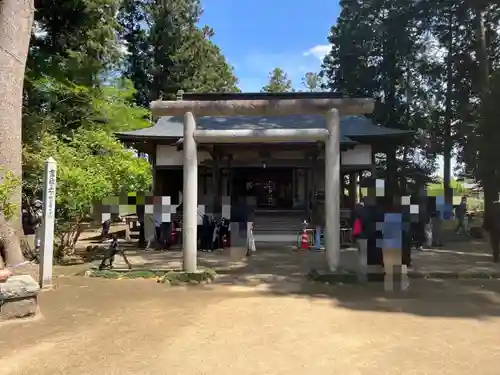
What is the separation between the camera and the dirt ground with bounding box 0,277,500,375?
419 cm

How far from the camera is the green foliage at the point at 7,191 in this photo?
743 cm

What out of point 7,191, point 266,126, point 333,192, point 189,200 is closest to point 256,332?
point 189,200

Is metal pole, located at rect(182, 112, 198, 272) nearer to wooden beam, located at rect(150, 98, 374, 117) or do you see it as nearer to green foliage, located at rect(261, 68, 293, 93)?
wooden beam, located at rect(150, 98, 374, 117)

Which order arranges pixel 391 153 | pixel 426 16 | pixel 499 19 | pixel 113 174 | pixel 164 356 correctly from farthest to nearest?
pixel 391 153 → pixel 426 16 → pixel 499 19 → pixel 113 174 → pixel 164 356

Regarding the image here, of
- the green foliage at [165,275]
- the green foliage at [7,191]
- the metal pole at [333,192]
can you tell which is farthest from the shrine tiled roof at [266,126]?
the green foliage at [7,191]

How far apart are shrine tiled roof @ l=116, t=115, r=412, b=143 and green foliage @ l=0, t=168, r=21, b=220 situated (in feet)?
21.4

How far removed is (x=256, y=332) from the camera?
5191mm

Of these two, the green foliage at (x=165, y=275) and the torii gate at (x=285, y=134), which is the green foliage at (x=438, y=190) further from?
the green foliage at (x=165, y=275)

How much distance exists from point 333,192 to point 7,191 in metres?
5.81

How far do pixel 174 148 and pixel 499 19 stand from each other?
13.9 metres

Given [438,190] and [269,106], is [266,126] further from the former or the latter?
[438,190]

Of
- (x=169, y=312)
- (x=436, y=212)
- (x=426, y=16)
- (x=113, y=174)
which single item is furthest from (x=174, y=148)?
(x=426, y=16)

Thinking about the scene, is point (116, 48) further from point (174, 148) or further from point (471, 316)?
point (471, 316)

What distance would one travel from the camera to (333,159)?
861 cm
